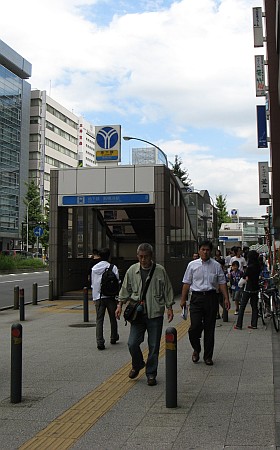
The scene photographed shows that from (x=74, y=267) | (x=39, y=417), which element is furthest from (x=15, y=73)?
(x=39, y=417)

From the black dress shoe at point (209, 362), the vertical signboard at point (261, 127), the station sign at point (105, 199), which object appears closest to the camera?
the black dress shoe at point (209, 362)

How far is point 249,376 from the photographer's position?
21.7 feet

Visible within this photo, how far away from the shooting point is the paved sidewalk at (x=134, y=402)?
436 centimetres

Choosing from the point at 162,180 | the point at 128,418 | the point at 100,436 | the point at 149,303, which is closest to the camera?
the point at 100,436

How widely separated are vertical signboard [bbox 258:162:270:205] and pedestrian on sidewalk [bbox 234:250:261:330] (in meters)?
14.0

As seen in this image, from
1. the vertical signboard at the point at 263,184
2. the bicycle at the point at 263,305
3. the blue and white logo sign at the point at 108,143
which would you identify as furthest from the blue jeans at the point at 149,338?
the vertical signboard at the point at 263,184

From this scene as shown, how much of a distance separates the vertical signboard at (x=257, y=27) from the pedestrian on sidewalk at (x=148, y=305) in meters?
19.0

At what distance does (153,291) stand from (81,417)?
6.14 ft

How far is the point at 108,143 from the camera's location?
2025 centimetres

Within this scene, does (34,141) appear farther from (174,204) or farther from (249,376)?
(249,376)

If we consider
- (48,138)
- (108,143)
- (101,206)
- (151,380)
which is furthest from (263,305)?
(48,138)

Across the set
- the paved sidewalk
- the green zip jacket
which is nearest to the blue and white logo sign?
the paved sidewalk

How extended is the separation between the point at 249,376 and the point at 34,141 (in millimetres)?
89464

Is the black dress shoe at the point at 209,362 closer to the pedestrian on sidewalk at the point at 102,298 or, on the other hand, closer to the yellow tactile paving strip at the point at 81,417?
the yellow tactile paving strip at the point at 81,417
